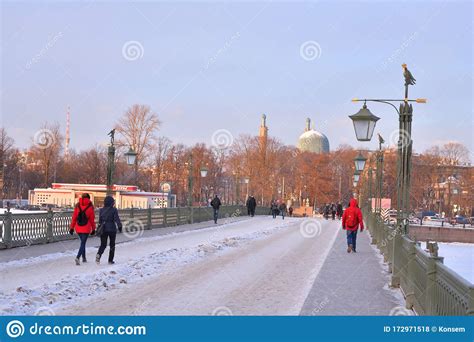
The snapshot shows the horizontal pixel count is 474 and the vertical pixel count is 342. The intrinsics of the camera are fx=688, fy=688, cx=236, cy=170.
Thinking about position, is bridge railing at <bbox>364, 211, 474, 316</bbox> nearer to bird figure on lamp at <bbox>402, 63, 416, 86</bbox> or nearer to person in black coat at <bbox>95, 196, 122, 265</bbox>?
bird figure on lamp at <bbox>402, 63, 416, 86</bbox>

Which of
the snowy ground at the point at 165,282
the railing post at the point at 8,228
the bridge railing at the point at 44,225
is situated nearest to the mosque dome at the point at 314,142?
the bridge railing at the point at 44,225

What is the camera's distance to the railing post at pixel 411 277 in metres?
10.4

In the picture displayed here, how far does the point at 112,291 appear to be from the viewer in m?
11.5

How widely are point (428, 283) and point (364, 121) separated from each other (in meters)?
6.15

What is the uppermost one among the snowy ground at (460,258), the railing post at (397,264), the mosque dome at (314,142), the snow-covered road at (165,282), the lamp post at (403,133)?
the mosque dome at (314,142)

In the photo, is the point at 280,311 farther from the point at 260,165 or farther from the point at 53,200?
the point at 260,165

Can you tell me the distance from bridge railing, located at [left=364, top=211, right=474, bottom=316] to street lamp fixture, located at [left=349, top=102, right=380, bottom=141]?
2372 mm

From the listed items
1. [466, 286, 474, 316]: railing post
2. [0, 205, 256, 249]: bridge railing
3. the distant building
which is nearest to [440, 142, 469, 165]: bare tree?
the distant building

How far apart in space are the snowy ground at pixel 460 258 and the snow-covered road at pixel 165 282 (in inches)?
959

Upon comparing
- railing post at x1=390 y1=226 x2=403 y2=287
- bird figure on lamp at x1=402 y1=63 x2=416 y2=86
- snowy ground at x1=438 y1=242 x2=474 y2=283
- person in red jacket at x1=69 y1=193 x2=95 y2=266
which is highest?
bird figure on lamp at x1=402 y1=63 x2=416 y2=86

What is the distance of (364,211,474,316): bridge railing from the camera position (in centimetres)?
629

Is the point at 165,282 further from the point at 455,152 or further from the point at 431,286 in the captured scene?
the point at 455,152

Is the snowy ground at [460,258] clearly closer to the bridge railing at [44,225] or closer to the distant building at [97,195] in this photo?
the bridge railing at [44,225]

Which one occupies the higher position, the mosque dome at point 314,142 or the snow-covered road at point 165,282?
the mosque dome at point 314,142
